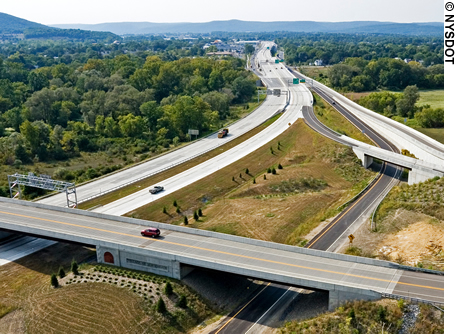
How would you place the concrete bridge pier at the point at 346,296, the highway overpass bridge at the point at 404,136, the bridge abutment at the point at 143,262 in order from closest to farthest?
the concrete bridge pier at the point at 346,296 < the bridge abutment at the point at 143,262 < the highway overpass bridge at the point at 404,136

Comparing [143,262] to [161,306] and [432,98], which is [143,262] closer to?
[161,306]

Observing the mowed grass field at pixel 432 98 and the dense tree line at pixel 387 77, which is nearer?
the mowed grass field at pixel 432 98

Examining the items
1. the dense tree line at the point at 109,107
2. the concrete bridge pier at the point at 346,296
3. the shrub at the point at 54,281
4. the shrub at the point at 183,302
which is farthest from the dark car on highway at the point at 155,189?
the concrete bridge pier at the point at 346,296

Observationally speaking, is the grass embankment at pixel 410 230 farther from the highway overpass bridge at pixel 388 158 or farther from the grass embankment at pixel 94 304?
the grass embankment at pixel 94 304

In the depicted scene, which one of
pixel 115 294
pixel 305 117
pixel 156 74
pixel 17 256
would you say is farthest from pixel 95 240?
pixel 156 74

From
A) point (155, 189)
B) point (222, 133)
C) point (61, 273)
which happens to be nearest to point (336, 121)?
point (222, 133)

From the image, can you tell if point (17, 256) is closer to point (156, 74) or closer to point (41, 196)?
point (41, 196)
